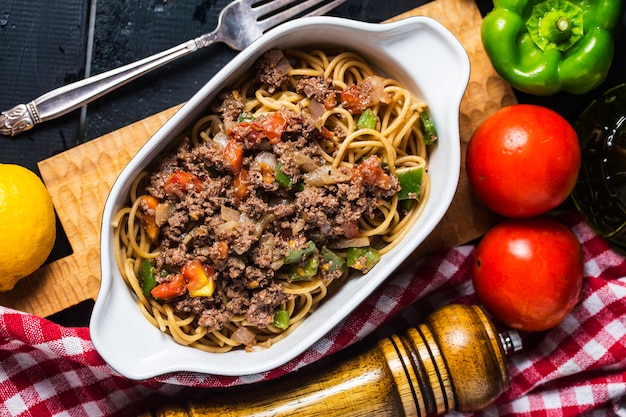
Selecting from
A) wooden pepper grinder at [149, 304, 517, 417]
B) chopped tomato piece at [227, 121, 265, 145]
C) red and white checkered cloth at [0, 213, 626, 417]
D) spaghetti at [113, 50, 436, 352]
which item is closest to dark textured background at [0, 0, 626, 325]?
red and white checkered cloth at [0, 213, 626, 417]

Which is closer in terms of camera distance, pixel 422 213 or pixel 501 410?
pixel 422 213

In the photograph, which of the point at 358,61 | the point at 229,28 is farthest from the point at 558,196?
the point at 229,28

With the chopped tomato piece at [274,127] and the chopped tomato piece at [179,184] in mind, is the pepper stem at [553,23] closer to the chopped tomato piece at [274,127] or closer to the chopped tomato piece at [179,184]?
the chopped tomato piece at [274,127]

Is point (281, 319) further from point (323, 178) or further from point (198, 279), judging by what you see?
point (323, 178)

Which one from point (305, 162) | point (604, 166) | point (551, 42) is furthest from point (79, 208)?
point (604, 166)

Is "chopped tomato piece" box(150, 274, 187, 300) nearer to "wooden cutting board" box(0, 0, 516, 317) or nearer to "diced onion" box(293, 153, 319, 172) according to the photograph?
"wooden cutting board" box(0, 0, 516, 317)

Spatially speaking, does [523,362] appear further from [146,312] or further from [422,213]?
[146,312]
